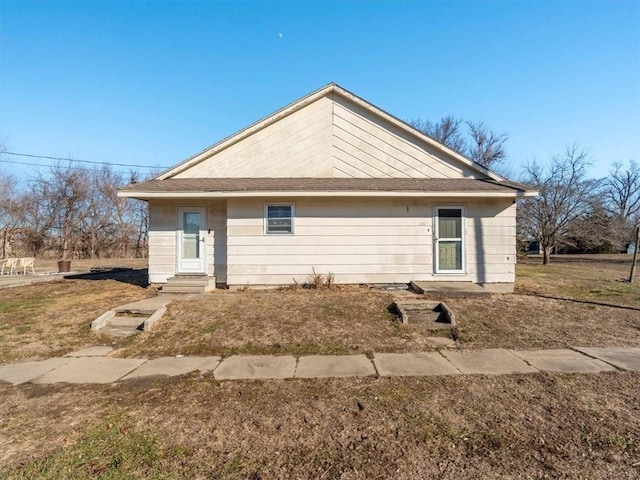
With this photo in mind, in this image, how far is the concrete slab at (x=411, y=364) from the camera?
14.5ft

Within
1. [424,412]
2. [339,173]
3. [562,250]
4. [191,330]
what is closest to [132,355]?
[191,330]

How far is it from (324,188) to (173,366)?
5791mm

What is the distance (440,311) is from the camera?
684cm

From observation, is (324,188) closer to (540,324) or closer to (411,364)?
A: (411,364)

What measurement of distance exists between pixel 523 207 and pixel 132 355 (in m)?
22.2

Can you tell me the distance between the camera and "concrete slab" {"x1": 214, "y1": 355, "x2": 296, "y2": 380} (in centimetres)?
433

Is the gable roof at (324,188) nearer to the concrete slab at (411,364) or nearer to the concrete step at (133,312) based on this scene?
the concrete step at (133,312)

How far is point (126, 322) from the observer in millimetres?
6547

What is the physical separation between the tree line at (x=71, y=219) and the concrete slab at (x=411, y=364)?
92.5 ft

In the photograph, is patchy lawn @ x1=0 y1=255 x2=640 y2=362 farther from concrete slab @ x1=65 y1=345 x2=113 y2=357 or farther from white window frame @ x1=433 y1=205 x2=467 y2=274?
white window frame @ x1=433 y1=205 x2=467 y2=274

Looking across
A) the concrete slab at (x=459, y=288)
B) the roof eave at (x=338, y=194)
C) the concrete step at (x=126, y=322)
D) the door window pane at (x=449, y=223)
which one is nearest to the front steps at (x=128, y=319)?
the concrete step at (x=126, y=322)

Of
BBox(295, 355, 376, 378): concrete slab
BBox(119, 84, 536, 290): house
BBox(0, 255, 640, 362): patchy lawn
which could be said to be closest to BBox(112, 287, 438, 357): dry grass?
BBox(0, 255, 640, 362): patchy lawn

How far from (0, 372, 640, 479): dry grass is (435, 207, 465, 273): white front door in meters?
5.65

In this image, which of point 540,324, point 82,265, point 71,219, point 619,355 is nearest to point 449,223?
point 540,324
